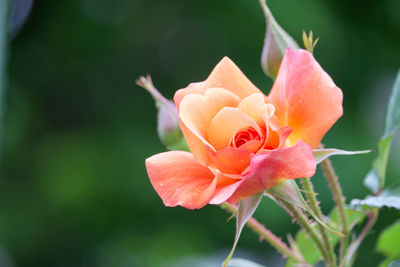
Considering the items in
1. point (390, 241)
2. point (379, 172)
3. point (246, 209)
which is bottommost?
point (390, 241)

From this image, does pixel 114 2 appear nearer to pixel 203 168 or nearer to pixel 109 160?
pixel 109 160

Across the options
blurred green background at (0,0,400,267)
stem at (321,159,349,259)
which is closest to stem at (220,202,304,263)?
stem at (321,159,349,259)

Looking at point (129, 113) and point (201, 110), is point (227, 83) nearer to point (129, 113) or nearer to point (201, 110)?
point (201, 110)

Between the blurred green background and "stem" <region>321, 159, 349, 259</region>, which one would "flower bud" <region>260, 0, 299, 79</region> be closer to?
"stem" <region>321, 159, 349, 259</region>

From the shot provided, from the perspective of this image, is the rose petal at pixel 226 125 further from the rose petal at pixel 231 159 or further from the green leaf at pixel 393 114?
the green leaf at pixel 393 114

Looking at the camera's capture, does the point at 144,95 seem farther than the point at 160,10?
No

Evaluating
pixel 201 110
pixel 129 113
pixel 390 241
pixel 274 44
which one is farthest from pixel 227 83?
pixel 129 113

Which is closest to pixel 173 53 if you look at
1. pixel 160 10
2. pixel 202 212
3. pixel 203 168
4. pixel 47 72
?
pixel 160 10

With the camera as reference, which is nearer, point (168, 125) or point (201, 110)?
point (201, 110)
